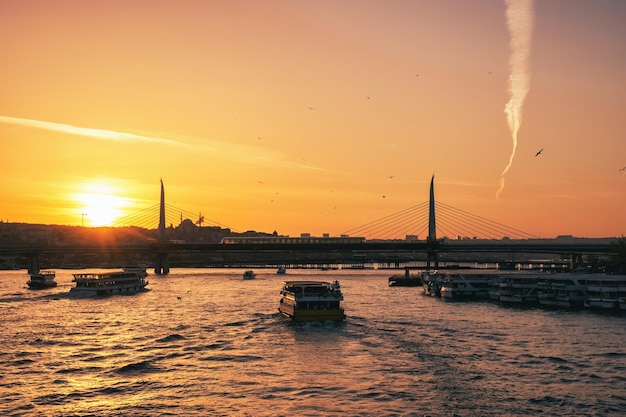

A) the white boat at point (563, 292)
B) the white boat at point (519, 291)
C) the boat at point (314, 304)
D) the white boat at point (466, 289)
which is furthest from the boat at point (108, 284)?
the white boat at point (563, 292)

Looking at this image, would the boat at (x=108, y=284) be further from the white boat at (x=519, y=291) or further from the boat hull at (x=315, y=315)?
the white boat at (x=519, y=291)

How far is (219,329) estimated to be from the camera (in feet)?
241

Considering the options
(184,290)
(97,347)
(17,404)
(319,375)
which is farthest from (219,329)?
(184,290)

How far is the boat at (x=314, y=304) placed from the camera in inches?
2987

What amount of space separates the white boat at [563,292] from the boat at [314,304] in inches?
1555

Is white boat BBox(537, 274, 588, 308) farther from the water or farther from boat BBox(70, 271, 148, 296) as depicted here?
boat BBox(70, 271, 148, 296)

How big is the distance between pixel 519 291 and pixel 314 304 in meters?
44.4

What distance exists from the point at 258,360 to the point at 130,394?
13521mm

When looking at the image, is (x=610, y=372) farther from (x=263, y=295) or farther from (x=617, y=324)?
(x=263, y=295)

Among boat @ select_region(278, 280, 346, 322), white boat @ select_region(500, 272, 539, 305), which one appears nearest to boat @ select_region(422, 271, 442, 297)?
white boat @ select_region(500, 272, 539, 305)

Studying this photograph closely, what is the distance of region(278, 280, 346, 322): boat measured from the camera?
7588cm

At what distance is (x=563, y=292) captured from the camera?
100 m

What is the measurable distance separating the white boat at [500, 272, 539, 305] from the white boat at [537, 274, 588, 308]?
47.2 inches

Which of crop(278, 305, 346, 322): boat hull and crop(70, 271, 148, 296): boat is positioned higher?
crop(70, 271, 148, 296): boat
